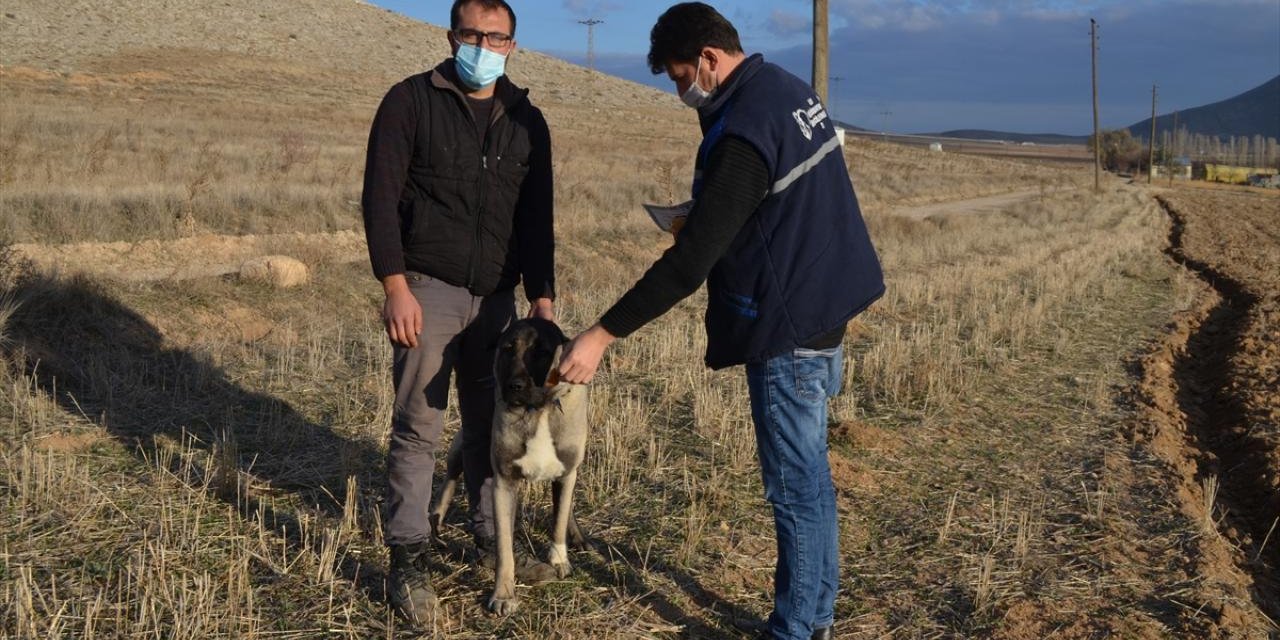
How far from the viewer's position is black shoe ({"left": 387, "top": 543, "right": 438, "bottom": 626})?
12.8 feet

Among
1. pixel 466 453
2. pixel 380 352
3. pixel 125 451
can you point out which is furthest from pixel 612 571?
pixel 380 352

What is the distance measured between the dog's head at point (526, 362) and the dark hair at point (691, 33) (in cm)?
120

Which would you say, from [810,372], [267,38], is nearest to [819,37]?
[810,372]

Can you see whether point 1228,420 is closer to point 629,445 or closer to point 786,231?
point 629,445

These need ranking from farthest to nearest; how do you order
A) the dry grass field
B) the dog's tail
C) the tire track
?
the tire track → the dog's tail → the dry grass field

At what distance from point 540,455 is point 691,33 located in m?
1.79

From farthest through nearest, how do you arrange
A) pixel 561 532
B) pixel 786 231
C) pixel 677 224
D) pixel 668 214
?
pixel 561 532, pixel 668 214, pixel 677 224, pixel 786 231

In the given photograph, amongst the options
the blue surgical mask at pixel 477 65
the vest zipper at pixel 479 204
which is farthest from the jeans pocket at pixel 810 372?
the blue surgical mask at pixel 477 65

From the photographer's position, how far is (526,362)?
3.82m

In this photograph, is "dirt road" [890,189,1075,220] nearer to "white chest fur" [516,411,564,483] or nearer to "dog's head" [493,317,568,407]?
"white chest fur" [516,411,564,483]

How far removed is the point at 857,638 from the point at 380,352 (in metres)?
5.30

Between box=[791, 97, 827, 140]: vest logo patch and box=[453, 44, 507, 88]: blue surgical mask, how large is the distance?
138 cm

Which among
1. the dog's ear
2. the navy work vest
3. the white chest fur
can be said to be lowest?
the white chest fur

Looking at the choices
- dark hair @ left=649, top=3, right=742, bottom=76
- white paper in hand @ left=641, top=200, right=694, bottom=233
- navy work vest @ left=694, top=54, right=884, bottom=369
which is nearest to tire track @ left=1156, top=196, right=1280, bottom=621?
navy work vest @ left=694, top=54, right=884, bottom=369
